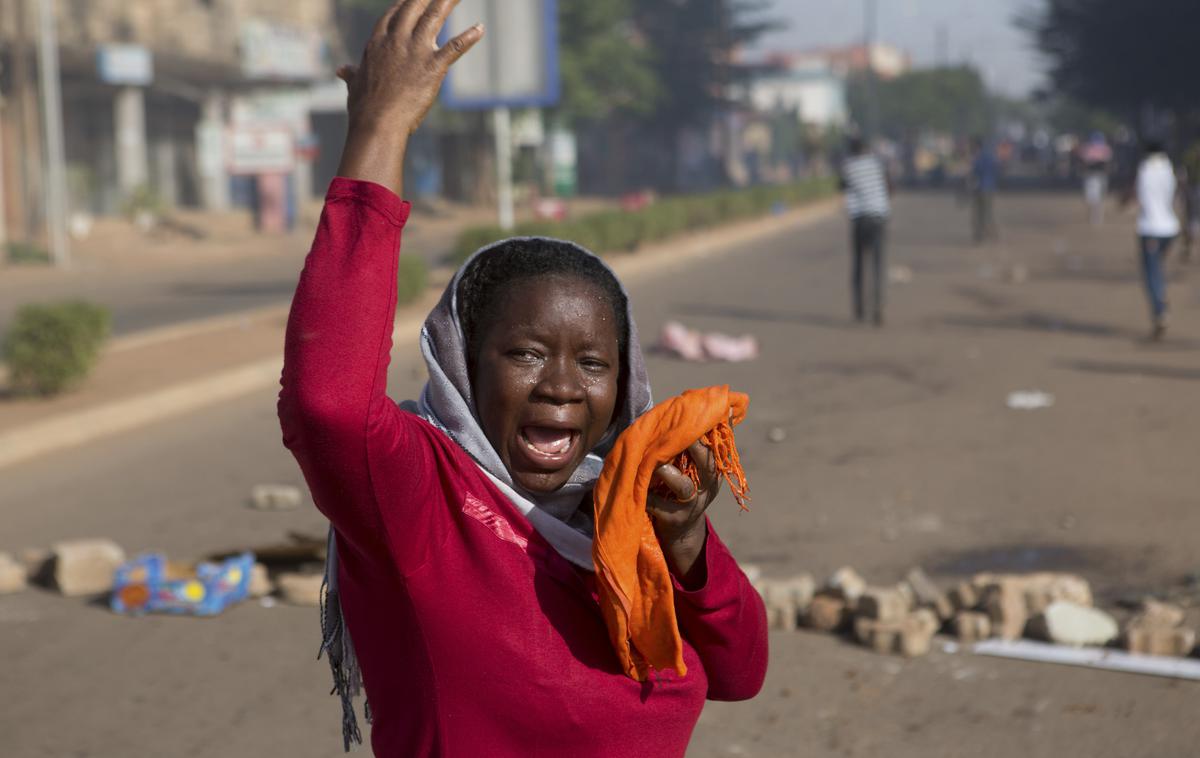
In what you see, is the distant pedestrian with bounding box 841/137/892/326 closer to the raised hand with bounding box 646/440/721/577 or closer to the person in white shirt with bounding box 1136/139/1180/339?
the person in white shirt with bounding box 1136/139/1180/339

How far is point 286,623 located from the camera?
18.7 ft

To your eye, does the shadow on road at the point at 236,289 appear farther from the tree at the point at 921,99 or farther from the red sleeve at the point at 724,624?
the tree at the point at 921,99

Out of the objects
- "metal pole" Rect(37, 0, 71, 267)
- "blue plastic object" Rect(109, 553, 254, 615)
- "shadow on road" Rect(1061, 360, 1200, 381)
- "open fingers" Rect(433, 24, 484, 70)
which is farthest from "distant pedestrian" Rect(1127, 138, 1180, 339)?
"metal pole" Rect(37, 0, 71, 267)

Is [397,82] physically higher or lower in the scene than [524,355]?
higher

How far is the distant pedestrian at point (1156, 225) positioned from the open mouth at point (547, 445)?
12372mm

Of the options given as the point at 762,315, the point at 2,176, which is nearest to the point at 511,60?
the point at 762,315

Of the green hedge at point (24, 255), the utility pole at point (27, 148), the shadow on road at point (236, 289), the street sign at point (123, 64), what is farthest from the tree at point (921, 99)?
the shadow on road at point (236, 289)

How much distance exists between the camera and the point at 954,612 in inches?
215

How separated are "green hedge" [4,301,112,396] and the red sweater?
30.6ft

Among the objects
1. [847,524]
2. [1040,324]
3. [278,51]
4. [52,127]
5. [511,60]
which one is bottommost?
[847,524]

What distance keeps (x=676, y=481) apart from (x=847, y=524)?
543 centimetres

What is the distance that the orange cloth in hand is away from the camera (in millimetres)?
1795

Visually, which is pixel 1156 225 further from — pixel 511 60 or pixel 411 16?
pixel 411 16

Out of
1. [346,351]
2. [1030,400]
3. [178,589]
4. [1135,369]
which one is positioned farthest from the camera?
[1135,369]
